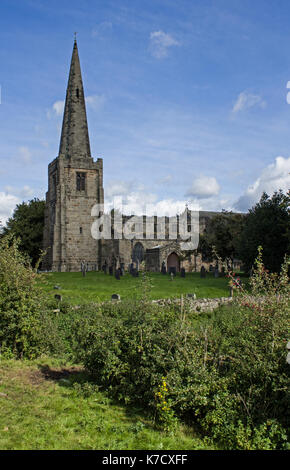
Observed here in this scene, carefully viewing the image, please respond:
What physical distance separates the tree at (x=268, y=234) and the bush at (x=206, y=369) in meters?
16.9

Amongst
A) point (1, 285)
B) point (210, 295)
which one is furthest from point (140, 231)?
point (1, 285)

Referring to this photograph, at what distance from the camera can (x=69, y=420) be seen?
4918 millimetres

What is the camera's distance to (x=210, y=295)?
16.1 meters

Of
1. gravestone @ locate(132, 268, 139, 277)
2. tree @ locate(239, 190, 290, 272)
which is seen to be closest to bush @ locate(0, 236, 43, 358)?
gravestone @ locate(132, 268, 139, 277)

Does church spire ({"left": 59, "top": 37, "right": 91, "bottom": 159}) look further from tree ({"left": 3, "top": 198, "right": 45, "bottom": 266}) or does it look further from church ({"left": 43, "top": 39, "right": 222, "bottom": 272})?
tree ({"left": 3, "top": 198, "right": 45, "bottom": 266})

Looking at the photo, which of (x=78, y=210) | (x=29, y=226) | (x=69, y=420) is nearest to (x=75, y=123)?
(x=78, y=210)

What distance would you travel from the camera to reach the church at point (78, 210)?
3853 centimetres

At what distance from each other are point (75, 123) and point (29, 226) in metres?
14.5

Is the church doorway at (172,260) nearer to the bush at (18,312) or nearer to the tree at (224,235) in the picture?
the tree at (224,235)

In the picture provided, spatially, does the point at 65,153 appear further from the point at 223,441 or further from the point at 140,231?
the point at 223,441

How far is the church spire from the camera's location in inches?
1582

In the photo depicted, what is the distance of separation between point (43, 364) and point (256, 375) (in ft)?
14.7

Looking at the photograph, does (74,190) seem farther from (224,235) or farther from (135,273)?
(135,273)

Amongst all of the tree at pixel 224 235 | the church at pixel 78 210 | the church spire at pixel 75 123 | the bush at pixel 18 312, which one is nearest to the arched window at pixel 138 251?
the church at pixel 78 210
